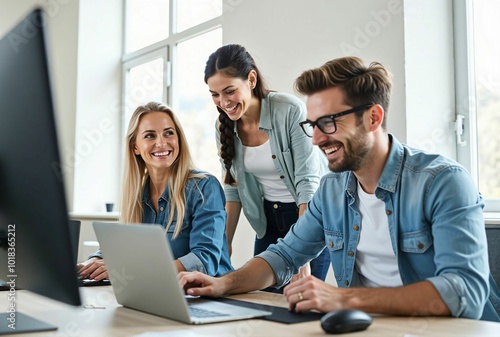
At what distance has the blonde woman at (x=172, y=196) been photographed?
2.04 m

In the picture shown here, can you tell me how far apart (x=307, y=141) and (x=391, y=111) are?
465 mm

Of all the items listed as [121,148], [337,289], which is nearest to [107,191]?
[121,148]

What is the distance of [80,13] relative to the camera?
524cm

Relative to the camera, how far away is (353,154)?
1.56 metres

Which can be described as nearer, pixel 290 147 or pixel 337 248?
pixel 337 248

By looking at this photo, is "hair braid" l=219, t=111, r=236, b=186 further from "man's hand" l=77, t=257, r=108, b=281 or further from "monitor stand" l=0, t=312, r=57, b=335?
"monitor stand" l=0, t=312, r=57, b=335

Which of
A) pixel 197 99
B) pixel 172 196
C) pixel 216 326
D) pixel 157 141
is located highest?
pixel 197 99

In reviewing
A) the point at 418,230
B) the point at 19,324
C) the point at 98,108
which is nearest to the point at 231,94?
the point at 418,230

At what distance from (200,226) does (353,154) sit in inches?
28.9

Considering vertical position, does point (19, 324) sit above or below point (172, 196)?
below

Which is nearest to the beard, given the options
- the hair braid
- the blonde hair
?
the blonde hair

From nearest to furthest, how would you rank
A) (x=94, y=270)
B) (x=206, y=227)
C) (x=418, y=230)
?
(x=418, y=230) < (x=94, y=270) < (x=206, y=227)

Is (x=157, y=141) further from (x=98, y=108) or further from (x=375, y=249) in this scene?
(x=98, y=108)

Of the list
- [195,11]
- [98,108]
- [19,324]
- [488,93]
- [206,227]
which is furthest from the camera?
[98,108]
